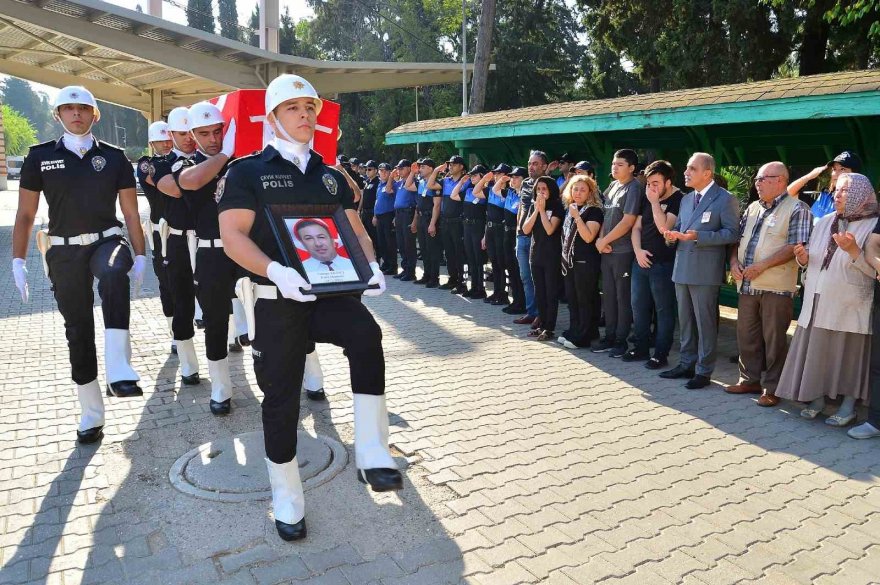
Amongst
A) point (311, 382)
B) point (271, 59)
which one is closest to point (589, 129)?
point (311, 382)

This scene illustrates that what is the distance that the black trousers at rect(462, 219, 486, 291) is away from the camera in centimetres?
995

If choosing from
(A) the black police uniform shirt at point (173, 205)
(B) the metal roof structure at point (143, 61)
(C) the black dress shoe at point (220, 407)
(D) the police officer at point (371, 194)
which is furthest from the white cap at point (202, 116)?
(B) the metal roof structure at point (143, 61)

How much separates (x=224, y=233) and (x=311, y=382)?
2.60 metres

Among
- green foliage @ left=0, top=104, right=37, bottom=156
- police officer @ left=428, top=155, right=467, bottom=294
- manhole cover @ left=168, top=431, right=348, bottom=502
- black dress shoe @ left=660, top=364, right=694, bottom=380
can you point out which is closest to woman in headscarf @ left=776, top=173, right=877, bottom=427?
black dress shoe @ left=660, top=364, right=694, bottom=380

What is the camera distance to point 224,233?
315 centimetres

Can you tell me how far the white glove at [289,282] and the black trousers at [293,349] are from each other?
0.24 m

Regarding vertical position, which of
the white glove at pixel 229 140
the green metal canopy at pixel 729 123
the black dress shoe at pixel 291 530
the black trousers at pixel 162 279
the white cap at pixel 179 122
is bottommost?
the black dress shoe at pixel 291 530

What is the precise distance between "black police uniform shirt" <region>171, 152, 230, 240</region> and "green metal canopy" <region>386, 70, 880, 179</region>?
15.6 feet

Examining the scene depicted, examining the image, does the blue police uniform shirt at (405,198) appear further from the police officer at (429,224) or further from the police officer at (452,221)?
the police officer at (452,221)

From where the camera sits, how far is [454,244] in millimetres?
10656

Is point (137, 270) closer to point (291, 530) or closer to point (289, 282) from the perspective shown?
point (289, 282)

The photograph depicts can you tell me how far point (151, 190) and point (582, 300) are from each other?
4.47 metres

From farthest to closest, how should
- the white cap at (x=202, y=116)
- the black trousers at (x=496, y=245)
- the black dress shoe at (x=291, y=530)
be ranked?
the black trousers at (x=496, y=245)
the white cap at (x=202, y=116)
the black dress shoe at (x=291, y=530)

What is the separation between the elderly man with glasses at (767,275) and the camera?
5.35 m
